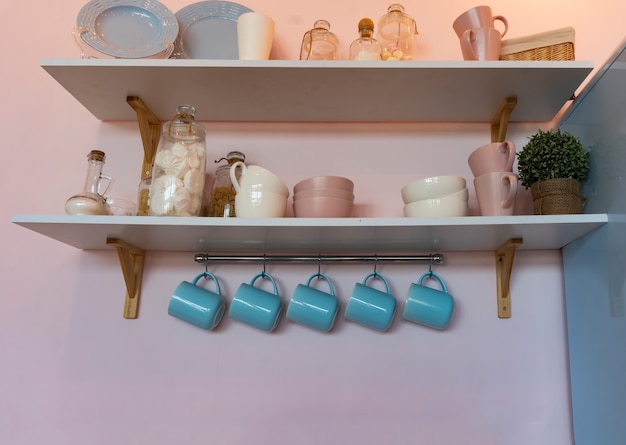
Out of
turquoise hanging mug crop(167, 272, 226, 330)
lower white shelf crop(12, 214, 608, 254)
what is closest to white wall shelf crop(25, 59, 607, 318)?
lower white shelf crop(12, 214, 608, 254)

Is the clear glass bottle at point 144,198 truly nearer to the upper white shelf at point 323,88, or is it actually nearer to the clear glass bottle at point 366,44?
the upper white shelf at point 323,88

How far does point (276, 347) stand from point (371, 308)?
25 centimetres

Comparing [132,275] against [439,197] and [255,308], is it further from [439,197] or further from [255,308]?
[439,197]

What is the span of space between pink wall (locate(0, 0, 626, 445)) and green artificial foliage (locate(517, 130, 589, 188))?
0.22m

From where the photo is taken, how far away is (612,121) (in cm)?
97

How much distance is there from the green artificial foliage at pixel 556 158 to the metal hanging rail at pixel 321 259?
11.1 inches

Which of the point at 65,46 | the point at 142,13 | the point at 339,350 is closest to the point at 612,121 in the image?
the point at 339,350

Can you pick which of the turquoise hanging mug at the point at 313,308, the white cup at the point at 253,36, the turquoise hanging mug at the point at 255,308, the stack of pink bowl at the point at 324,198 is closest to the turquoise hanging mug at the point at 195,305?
the turquoise hanging mug at the point at 255,308

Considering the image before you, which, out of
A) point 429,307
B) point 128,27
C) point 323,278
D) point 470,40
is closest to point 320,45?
point 470,40

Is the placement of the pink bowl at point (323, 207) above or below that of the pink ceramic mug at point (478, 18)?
below

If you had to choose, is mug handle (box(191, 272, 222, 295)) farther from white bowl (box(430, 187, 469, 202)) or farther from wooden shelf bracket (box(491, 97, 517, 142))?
wooden shelf bracket (box(491, 97, 517, 142))

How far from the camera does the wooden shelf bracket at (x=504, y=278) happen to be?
113 centimetres

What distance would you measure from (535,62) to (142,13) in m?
0.88

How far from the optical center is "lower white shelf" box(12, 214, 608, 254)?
958 mm
